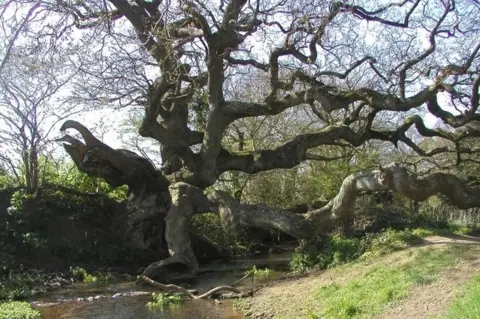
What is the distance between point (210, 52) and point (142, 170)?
5.84 meters

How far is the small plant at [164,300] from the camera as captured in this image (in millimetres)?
12789

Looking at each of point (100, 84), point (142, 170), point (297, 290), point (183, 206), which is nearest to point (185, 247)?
point (183, 206)

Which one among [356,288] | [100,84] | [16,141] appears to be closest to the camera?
[356,288]

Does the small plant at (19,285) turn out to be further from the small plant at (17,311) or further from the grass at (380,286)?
the grass at (380,286)

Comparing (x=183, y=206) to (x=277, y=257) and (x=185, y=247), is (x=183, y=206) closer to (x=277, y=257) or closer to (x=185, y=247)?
(x=185, y=247)

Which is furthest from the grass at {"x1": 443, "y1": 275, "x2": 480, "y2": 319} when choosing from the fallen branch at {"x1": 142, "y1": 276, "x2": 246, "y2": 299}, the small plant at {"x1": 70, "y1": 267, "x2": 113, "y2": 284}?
the small plant at {"x1": 70, "y1": 267, "x2": 113, "y2": 284}

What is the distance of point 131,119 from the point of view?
30.1m

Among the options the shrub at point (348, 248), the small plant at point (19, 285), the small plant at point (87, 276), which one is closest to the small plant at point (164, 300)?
the small plant at point (19, 285)

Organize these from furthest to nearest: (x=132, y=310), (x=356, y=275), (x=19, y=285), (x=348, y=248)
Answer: (x=19, y=285)
(x=348, y=248)
(x=132, y=310)
(x=356, y=275)

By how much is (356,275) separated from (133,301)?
5.82 meters

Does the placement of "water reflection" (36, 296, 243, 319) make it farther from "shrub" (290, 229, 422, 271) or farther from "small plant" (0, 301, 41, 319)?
"shrub" (290, 229, 422, 271)

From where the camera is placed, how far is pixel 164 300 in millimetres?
13023

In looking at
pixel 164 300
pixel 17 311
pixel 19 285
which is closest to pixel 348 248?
pixel 164 300

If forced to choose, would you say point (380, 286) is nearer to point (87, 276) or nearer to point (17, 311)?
point (17, 311)
